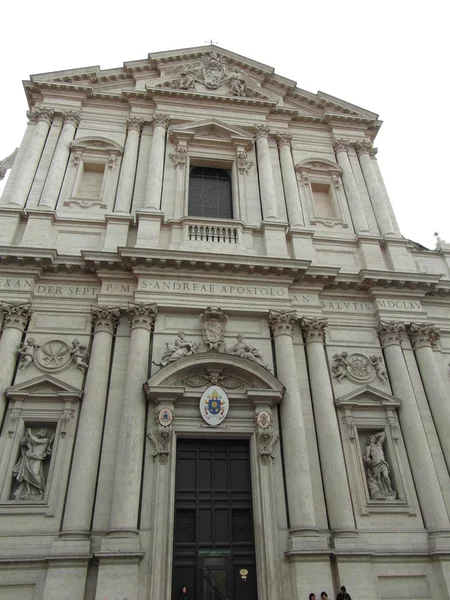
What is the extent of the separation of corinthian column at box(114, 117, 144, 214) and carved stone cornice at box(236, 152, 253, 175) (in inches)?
133

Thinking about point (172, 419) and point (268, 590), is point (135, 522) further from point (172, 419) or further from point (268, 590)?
point (268, 590)

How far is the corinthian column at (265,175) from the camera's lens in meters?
15.0

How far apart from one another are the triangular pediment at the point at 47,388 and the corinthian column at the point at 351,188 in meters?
9.80

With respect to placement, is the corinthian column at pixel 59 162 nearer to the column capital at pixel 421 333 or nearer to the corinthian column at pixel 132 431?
the corinthian column at pixel 132 431

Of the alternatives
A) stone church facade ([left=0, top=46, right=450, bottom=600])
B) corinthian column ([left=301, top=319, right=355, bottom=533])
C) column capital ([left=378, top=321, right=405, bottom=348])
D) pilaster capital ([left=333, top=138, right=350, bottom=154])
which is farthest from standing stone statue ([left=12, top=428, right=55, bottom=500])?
pilaster capital ([left=333, top=138, right=350, bottom=154])

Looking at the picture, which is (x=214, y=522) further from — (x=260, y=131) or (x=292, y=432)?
(x=260, y=131)

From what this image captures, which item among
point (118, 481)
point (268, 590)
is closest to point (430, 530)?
point (268, 590)

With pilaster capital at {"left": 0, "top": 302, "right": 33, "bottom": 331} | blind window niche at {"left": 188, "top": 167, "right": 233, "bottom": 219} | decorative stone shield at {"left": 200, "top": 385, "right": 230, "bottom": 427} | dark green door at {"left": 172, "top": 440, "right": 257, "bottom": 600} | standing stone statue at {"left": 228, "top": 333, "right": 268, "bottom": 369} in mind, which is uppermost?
blind window niche at {"left": 188, "top": 167, "right": 233, "bottom": 219}

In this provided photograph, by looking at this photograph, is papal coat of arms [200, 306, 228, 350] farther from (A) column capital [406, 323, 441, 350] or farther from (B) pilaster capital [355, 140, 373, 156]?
(B) pilaster capital [355, 140, 373, 156]

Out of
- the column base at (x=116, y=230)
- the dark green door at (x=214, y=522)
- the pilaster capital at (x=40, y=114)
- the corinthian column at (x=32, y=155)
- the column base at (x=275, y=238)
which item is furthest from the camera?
the pilaster capital at (x=40, y=114)

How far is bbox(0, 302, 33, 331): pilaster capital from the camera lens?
38.7ft

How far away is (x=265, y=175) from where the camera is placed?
1587 centimetres

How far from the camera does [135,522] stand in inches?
383

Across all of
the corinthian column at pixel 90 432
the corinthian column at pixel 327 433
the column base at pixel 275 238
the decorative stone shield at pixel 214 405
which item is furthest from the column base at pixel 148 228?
the corinthian column at pixel 327 433
